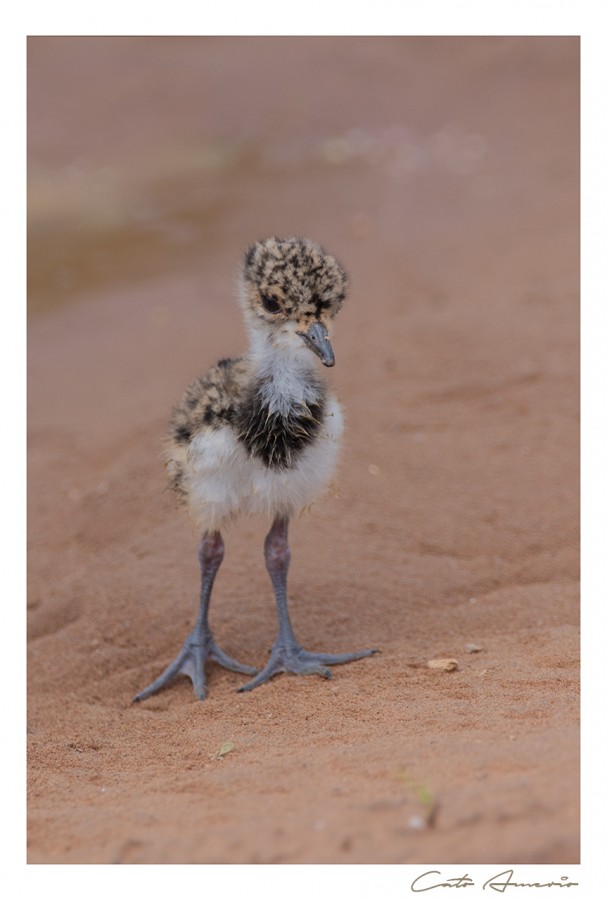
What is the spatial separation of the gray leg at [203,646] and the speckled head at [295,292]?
118cm

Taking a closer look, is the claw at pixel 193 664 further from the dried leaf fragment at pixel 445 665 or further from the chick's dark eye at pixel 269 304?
the chick's dark eye at pixel 269 304

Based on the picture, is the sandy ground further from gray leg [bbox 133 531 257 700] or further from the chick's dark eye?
the chick's dark eye

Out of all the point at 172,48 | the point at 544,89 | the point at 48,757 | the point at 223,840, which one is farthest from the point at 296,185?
the point at 223,840

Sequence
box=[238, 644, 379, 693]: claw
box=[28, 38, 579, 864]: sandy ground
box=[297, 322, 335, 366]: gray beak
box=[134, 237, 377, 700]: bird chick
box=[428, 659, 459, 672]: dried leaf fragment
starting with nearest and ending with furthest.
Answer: box=[28, 38, 579, 864]: sandy ground → box=[297, 322, 335, 366]: gray beak → box=[134, 237, 377, 700]: bird chick → box=[428, 659, 459, 672]: dried leaf fragment → box=[238, 644, 379, 693]: claw

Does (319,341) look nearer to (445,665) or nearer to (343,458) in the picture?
(445,665)

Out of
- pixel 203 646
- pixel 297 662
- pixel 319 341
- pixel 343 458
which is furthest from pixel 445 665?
pixel 343 458

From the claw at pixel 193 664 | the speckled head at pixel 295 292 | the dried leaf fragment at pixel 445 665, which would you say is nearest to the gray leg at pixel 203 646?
the claw at pixel 193 664

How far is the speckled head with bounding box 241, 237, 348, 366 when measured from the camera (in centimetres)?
402

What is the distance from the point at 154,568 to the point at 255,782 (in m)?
2.88

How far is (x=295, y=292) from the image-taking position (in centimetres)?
402

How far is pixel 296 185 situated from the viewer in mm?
13227

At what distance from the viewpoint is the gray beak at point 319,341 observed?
3.93 metres

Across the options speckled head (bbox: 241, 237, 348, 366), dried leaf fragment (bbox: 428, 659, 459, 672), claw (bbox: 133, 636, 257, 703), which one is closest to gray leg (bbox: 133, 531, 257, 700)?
claw (bbox: 133, 636, 257, 703)

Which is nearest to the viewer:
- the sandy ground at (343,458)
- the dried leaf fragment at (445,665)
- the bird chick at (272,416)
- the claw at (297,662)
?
the sandy ground at (343,458)
